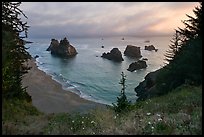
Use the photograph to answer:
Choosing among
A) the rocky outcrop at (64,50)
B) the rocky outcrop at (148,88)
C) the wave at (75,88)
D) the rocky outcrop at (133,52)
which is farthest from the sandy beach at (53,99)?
the rocky outcrop at (133,52)

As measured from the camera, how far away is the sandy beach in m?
43.1

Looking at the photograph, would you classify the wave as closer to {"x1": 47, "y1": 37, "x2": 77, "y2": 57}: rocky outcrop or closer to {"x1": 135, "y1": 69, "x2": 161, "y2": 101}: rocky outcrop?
{"x1": 135, "y1": 69, "x2": 161, "y2": 101}: rocky outcrop

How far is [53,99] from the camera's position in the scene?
48062 mm

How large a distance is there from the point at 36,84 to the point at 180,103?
161 feet

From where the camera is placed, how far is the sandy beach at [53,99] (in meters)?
43.1

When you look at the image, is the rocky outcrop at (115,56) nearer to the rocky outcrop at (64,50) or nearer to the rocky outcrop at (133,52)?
the rocky outcrop at (133,52)

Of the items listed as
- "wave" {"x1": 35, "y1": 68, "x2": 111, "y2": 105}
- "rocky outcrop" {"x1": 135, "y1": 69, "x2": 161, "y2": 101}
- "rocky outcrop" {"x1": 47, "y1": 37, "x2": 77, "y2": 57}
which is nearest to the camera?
"rocky outcrop" {"x1": 135, "y1": 69, "x2": 161, "y2": 101}

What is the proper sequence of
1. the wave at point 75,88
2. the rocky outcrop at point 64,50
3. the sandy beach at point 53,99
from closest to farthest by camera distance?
the sandy beach at point 53,99 → the wave at point 75,88 → the rocky outcrop at point 64,50

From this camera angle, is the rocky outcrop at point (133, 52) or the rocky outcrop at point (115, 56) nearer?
the rocky outcrop at point (115, 56)

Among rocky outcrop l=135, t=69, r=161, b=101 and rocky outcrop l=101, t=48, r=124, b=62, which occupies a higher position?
rocky outcrop l=101, t=48, r=124, b=62

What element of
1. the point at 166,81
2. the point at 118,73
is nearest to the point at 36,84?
the point at 118,73

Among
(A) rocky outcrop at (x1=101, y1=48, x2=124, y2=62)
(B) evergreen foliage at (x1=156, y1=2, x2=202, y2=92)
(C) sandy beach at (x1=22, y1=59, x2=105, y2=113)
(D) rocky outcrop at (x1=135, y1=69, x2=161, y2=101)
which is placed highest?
(B) evergreen foliage at (x1=156, y1=2, x2=202, y2=92)

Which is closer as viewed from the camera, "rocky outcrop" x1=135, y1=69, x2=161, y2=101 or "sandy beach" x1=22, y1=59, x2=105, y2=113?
"sandy beach" x1=22, y1=59, x2=105, y2=113

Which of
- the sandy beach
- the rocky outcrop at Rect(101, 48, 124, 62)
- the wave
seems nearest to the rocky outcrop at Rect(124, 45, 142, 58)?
the rocky outcrop at Rect(101, 48, 124, 62)
